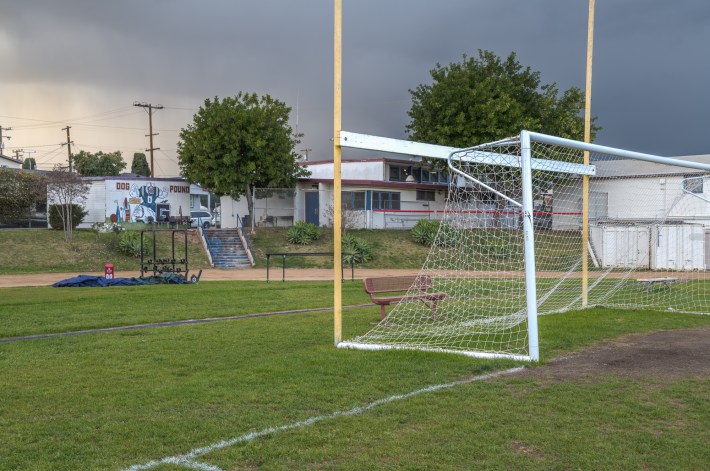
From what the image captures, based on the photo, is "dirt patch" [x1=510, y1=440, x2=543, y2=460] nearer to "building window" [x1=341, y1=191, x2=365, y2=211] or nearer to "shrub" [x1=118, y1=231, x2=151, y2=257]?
"shrub" [x1=118, y1=231, x2=151, y2=257]

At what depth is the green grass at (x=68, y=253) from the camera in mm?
29234

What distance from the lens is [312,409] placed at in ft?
20.4

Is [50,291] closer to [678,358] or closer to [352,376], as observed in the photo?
[352,376]

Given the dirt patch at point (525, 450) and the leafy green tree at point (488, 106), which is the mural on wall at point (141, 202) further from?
the dirt patch at point (525, 450)

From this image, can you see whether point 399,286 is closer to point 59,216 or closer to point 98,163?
point 59,216

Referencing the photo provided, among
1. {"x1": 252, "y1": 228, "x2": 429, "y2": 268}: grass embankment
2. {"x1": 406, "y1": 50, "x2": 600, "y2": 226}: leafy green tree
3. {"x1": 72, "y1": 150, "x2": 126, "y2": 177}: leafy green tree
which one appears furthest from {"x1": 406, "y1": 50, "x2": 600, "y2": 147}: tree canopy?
{"x1": 72, "y1": 150, "x2": 126, "y2": 177}: leafy green tree

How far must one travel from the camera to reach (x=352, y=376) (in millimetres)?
7578

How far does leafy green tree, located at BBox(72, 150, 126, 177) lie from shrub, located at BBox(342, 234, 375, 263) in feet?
173

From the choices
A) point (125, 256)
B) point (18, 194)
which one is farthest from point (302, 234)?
point (18, 194)

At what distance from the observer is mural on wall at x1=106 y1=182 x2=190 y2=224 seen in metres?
39.8

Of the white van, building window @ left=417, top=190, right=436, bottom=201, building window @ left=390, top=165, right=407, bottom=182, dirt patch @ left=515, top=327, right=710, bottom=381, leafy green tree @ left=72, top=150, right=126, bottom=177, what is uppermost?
leafy green tree @ left=72, top=150, right=126, bottom=177

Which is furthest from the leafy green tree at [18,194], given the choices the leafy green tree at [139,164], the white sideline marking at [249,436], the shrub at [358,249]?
the leafy green tree at [139,164]

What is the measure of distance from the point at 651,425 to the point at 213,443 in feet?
12.6

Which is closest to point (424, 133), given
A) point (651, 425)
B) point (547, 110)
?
point (547, 110)
